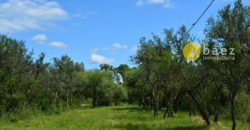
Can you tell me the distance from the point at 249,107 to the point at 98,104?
6346cm

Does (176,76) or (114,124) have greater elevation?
(176,76)

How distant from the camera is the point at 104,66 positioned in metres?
146

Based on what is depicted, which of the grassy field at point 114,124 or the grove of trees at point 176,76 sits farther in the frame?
the grassy field at point 114,124

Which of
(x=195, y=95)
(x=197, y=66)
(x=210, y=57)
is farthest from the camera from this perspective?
(x=195, y=95)

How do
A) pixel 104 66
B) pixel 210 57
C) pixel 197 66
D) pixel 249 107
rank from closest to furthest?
pixel 210 57, pixel 197 66, pixel 249 107, pixel 104 66

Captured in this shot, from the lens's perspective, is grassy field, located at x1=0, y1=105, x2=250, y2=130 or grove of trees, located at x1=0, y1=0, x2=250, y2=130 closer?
grove of trees, located at x1=0, y1=0, x2=250, y2=130

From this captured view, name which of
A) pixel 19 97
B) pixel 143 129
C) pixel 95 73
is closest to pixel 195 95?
pixel 143 129

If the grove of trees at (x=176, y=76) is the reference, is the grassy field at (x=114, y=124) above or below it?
below

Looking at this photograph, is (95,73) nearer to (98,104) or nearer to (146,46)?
(98,104)

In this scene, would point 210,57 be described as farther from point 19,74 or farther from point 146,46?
point 19,74

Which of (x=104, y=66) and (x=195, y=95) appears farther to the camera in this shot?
(x=104, y=66)

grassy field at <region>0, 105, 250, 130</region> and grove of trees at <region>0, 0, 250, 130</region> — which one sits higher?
grove of trees at <region>0, 0, 250, 130</region>

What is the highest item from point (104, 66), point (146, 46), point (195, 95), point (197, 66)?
point (104, 66)

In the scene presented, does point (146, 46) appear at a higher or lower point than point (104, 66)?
lower
